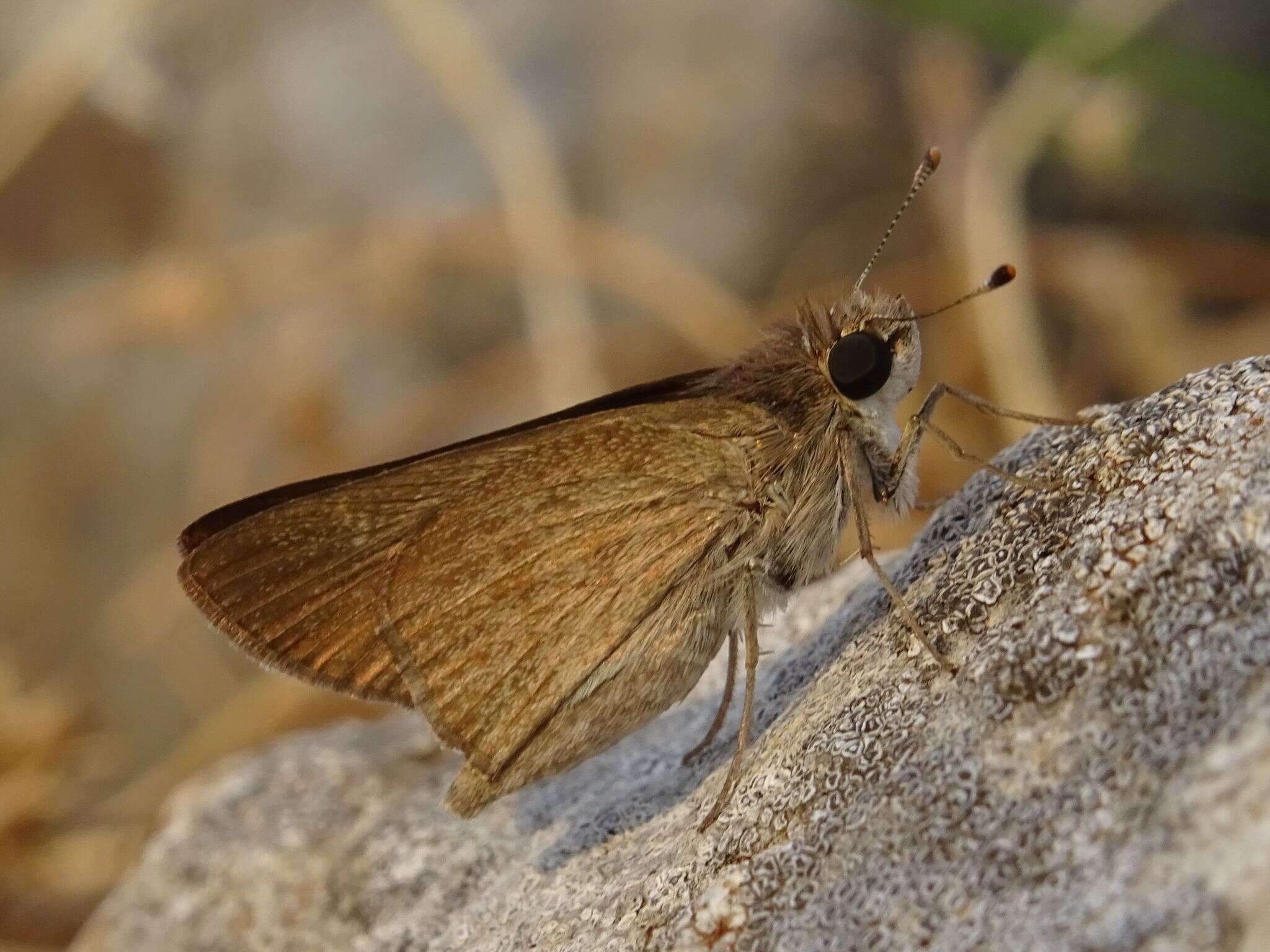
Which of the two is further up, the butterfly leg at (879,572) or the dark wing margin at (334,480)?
the dark wing margin at (334,480)

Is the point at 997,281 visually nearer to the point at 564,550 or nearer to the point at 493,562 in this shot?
the point at 564,550

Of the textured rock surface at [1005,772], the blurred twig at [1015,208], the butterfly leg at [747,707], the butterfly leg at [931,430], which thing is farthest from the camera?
the blurred twig at [1015,208]

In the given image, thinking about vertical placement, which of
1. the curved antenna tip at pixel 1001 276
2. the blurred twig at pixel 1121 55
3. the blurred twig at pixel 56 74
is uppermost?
the blurred twig at pixel 56 74

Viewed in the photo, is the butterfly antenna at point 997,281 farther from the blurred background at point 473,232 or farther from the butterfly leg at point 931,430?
the blurred background at point 473,232

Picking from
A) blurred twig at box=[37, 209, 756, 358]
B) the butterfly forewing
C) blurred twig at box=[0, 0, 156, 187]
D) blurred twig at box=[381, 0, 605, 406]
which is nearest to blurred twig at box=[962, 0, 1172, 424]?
blurred twig at box=[37, 209, 756, 358]

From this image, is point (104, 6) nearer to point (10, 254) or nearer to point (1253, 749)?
point (10, 254)

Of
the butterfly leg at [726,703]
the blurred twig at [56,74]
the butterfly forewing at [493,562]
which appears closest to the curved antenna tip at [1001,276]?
the butterfly forewing at [493,562]

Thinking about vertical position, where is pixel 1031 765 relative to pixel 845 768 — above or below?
below

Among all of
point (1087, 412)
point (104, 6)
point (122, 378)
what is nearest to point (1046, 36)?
point (1087, 412)
